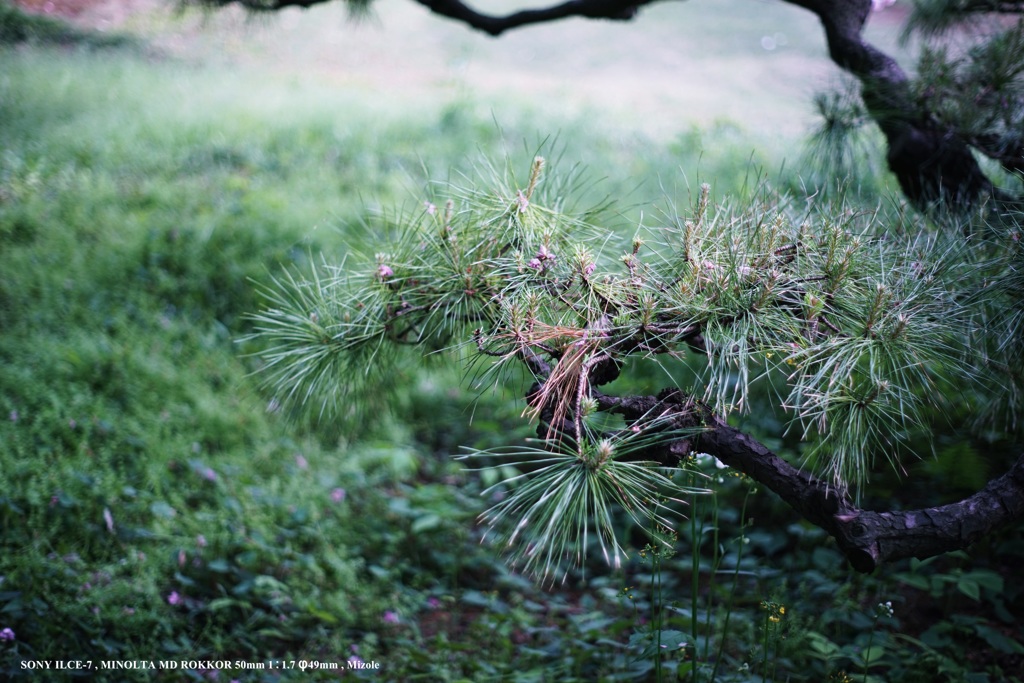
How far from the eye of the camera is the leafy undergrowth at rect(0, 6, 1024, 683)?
69.6 inches

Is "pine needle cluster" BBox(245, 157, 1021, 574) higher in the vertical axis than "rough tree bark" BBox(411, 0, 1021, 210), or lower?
lower

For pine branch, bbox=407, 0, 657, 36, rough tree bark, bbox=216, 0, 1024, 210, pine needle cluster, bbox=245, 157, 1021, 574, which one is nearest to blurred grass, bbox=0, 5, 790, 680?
pine needle cluster, bbox=245, 157, 1021, 574

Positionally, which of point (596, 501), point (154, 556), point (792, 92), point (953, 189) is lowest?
point (154, 556)

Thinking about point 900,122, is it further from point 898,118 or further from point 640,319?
point 640,319

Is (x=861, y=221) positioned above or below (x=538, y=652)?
above

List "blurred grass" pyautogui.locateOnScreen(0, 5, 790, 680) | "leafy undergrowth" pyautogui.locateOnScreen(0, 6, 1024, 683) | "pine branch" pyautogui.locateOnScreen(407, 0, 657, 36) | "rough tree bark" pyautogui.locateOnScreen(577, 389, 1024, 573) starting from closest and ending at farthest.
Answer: "rough tree bark" pyautogui.locateOnScreen(577, 389, 1024, 573) → "leafy undergrowth" pyautogui.locateOnScreen(0, 6, 1024, 683) → "blurred grass" pyautogui.locateOnScreen(0, 5, 790, 680) → "pine branch" pyautogui.locateOnScreen(407, 0, 657, 36)

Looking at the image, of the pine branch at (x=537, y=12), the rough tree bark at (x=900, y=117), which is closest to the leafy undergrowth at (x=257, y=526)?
the pine branch at (x=537, y=12)

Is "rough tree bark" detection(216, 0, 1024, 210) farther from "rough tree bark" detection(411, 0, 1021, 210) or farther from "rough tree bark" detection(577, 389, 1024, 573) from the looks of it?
"rough tree bark" detection(577, 389, 1024, 573)

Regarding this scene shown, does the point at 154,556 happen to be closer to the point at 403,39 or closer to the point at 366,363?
the point at 366,363

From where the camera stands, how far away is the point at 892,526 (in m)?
1.00

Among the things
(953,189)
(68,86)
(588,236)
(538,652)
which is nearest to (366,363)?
(588,236)

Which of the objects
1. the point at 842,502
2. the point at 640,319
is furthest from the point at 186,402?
the point at 842,502

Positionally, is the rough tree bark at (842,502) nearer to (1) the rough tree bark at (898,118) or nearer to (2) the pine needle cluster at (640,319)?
(2) the pine needle cluster at (640,319)

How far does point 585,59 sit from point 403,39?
168 cm
